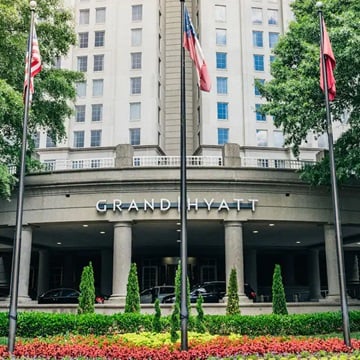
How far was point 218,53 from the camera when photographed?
58.1 metres

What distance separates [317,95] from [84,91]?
4006cm

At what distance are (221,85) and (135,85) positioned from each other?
10.3m


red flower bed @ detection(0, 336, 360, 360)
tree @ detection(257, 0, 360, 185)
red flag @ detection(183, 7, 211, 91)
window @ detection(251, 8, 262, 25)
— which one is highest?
window @ detection(251, 8, 262, 25)

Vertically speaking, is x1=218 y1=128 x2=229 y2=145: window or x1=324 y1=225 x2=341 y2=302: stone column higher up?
x1=218 y1=128 x2=229 y2=145: window

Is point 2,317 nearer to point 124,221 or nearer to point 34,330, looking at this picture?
point 34,330

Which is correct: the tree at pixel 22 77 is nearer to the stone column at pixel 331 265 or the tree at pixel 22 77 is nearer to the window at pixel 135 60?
the stone column at pixel 331 265

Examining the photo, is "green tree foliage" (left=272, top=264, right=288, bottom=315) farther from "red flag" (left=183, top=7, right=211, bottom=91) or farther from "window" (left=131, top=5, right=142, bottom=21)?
"window" (left=131, top=5, right=142, bottom=21)

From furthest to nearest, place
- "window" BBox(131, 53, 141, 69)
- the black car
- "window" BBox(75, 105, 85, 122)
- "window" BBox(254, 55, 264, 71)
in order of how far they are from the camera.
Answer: "window" BBox(254, 55, 264, 71)
"window" BBox(131, 53, 141, 69)
"window" BBox(75, 105, 85, 122)
the black car

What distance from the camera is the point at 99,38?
59.2m

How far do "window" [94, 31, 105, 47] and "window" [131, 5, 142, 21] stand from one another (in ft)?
14.0

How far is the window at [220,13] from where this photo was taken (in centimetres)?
5906

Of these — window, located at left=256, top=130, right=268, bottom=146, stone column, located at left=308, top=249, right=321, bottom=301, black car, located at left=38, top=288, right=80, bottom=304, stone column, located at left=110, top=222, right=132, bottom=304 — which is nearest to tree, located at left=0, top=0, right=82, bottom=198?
stone column, located at left=110, top=222, right=132, bottom=304

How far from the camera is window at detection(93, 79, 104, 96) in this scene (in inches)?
2274

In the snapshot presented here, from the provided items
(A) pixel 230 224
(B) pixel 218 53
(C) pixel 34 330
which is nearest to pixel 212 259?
(A) pixel 230 224
